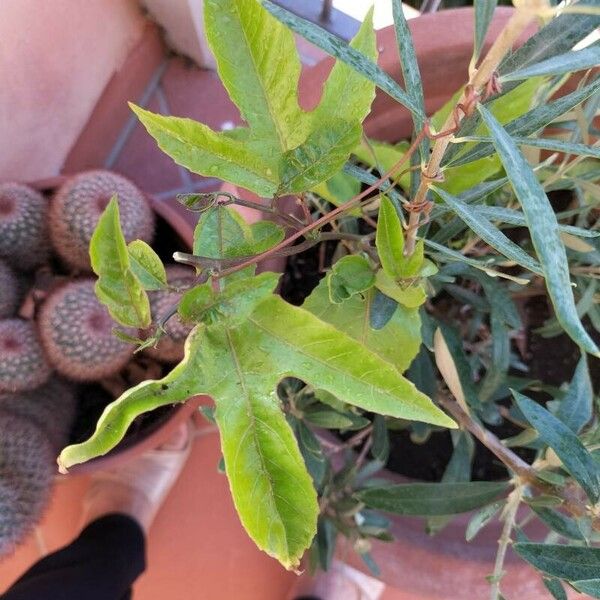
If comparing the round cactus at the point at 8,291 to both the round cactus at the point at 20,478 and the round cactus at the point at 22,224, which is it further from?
the round cactus at the point at 20,478

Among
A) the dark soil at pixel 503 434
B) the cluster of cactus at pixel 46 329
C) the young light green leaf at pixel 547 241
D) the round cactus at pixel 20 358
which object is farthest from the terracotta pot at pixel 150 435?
the young light green leaf at pixel 547 241

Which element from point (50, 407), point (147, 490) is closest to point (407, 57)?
point (50, 407)

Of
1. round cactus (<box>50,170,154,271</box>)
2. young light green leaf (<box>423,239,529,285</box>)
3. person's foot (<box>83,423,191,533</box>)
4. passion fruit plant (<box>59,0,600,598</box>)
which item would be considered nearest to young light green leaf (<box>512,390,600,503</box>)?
passion fruit plant (<box>59,0,600,598</box>)

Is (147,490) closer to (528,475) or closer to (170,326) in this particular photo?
(170,326)

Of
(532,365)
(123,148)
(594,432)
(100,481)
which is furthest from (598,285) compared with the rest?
(100,481)

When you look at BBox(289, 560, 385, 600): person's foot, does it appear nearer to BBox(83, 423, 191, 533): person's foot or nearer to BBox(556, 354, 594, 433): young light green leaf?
BBox(83, 423, 191, 533): person's foot

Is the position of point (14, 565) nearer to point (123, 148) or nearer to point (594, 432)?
point (123, 148)
